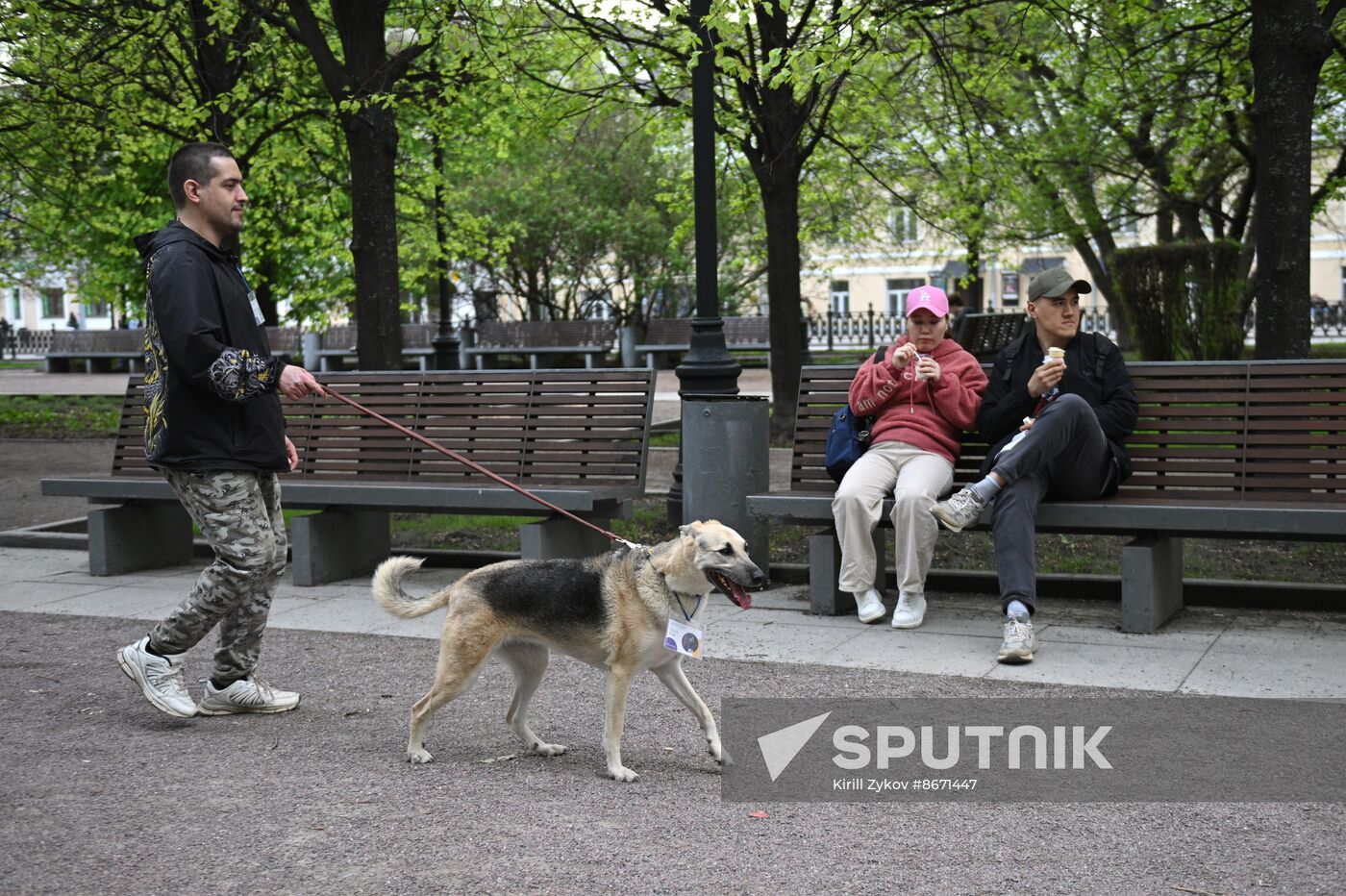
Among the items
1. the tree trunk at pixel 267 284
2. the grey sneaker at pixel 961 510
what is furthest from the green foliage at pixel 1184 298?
the tree trunk at pixel 267 284

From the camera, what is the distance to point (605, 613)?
16.0 feet

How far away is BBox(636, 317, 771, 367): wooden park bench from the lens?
31.9m

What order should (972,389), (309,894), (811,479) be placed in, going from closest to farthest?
(309,894) → (972,389) → (811,479)

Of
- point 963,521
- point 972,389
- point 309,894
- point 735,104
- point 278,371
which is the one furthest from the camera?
point 735,104

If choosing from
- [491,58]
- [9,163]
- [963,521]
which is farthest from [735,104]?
[963,521]

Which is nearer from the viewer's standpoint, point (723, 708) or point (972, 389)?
point (723, 708)

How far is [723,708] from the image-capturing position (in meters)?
5.64

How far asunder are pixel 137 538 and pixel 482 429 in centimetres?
258

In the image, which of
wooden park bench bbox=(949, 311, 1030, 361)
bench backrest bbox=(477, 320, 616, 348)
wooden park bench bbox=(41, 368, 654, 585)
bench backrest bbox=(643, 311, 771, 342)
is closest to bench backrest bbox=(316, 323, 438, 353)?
bench backrest bbox=(477, 320, 616, 348)

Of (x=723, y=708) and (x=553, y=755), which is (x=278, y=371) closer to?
(x=553, y=755)

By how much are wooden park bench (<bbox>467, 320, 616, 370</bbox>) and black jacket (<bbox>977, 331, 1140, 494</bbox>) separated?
2411 cm

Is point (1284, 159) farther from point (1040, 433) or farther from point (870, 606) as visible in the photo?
point (870, 606)

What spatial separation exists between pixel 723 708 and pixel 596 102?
9740 millimetres

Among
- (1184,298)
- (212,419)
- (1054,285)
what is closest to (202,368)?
(212,419)
